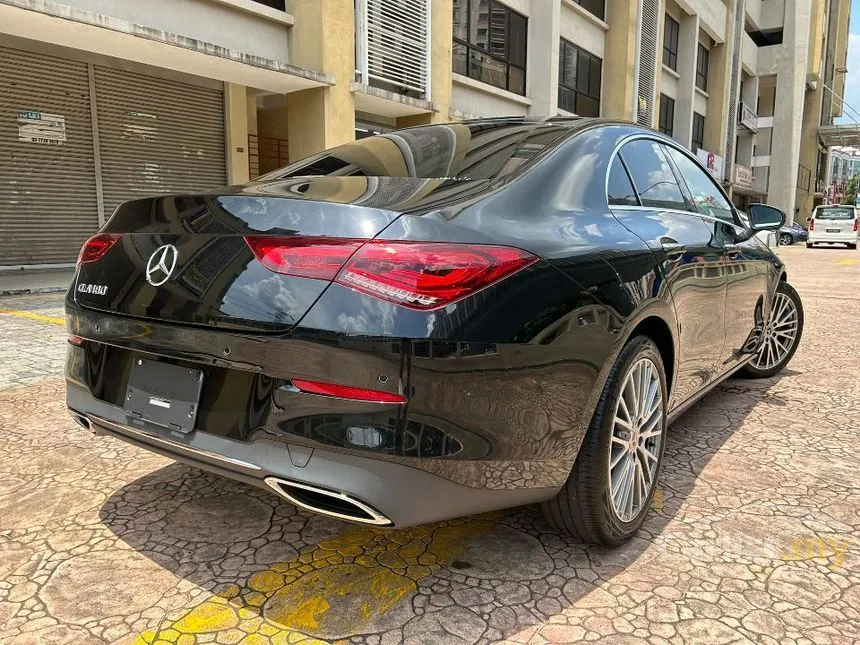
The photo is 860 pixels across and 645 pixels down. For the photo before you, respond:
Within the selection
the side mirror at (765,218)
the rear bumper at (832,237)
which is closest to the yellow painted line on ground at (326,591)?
the side mirror at (765,218)

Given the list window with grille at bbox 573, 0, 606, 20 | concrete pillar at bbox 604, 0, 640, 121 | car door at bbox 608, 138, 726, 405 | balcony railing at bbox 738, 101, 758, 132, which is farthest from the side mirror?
balcony railing at bbox 738, 101, 758, 132

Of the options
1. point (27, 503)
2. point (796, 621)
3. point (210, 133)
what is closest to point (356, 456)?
point (796, 621)

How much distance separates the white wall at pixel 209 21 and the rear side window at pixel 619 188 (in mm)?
8337

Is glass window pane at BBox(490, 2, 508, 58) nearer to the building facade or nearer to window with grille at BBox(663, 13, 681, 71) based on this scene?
the building facade

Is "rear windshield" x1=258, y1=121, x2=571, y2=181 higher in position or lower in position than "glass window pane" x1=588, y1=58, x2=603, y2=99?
lower

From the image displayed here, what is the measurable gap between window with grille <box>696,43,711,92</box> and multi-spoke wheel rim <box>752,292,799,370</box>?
29.4 metres

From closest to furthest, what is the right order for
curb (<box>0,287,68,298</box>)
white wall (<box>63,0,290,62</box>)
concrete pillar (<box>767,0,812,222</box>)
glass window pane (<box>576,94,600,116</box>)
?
curb (<box>0,287,68,298</box>) < white wall (<box>63,0,290,62</box>) < glass window pane (<box>576,94,600,116</box>) < concrete pillar (<box>767,0,812,222</box>)

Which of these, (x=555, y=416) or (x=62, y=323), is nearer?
(x=555, y=416)

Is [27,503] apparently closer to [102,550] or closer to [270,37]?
[102,550]

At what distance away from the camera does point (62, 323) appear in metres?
6.47

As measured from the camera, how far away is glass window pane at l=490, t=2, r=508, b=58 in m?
16.4

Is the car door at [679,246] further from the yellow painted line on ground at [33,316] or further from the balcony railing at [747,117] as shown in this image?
the balcony railing at [747,117]

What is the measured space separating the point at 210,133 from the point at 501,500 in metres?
12.1

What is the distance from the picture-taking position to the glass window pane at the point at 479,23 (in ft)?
51.7
